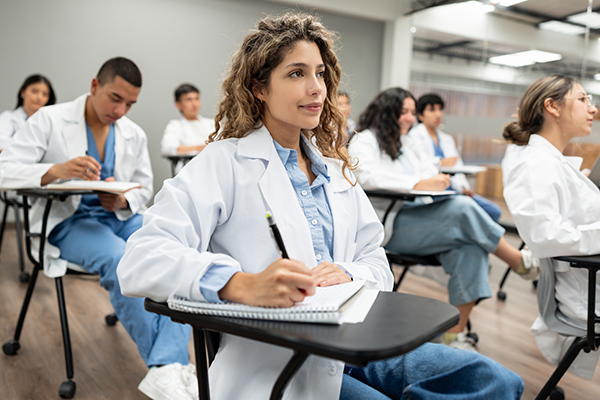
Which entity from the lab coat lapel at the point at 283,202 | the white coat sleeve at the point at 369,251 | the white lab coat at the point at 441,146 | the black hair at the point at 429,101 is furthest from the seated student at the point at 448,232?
the black hair at the point at 429,101

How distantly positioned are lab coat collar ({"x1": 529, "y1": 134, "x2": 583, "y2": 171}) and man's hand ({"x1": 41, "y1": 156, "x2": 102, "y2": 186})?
1.72 meters

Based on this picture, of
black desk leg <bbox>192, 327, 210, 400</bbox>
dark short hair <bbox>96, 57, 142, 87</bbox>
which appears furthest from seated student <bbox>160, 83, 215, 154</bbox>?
black desk leg <bbox>192, 327, 210, 400</bbox>

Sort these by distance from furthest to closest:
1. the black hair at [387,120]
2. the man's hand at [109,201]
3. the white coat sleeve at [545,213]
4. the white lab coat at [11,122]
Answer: the white lab coat at [11,122], the black hair at [387,120], the man's hand at [109,201], the white coat sleeve at [545,213]

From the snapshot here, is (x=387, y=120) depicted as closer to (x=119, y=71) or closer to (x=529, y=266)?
(x=529, y=266)

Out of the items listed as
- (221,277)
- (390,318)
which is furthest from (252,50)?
(390,318)

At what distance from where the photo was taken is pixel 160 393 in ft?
5.50

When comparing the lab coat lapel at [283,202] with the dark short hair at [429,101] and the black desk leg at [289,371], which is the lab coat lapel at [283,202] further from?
the dark short hair at [429,101]

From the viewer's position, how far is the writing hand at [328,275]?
0.96 meters

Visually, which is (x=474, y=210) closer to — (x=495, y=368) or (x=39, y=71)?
(x=495, y=368)

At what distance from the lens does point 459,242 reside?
2285 mm

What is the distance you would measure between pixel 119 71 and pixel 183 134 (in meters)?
2.85

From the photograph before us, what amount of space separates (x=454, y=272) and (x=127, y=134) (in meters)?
1.76

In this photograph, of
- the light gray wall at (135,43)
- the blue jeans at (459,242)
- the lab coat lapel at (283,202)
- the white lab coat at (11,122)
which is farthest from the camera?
the light gray wall at (135,43)

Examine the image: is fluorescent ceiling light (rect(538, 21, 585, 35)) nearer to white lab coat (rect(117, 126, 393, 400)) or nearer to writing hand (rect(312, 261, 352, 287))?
white lab coat (rect(117, 126, 393, 400))
